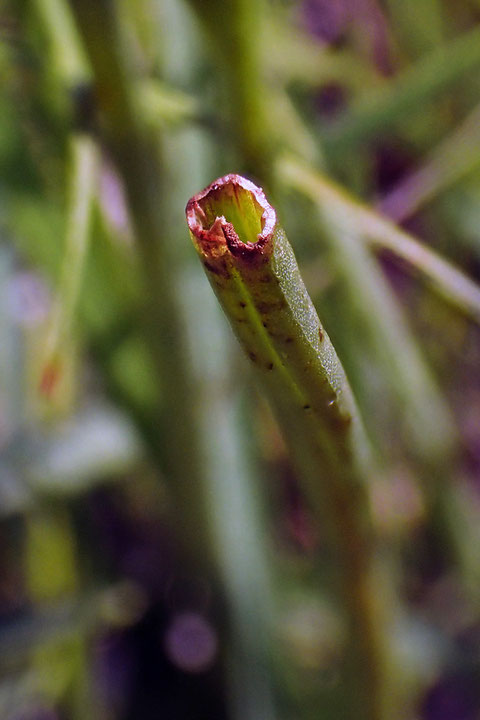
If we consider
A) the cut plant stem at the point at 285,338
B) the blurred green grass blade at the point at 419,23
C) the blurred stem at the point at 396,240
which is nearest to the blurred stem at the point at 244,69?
the blurred stem at the point at 396,240

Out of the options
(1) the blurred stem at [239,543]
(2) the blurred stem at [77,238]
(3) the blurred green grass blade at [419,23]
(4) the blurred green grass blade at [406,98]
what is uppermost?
(3) the blurred green grass blade at [419,23]

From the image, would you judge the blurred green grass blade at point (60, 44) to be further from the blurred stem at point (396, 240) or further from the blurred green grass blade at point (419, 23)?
the blurred green grass blade at point (419, 23)

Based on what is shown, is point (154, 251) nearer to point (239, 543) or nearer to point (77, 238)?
point (77, 238)

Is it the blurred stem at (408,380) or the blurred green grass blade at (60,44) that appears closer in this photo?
the blurred green grass blade at (60,44)

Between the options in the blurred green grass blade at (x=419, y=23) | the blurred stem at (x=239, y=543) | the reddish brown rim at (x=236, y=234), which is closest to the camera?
the reddish brown rim at (x=236, y=234)

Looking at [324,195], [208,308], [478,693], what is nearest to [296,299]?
[324,195]

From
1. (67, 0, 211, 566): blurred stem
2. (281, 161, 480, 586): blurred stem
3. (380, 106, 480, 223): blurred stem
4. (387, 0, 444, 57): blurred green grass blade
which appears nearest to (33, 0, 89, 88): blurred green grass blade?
(67, 0, 211, 566): blurred stem

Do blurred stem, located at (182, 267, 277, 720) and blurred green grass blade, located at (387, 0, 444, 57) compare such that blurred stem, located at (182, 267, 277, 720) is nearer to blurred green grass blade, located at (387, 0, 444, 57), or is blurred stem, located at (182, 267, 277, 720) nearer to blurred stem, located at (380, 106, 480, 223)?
blurred stem, located at (380, 106, 480, 223)
